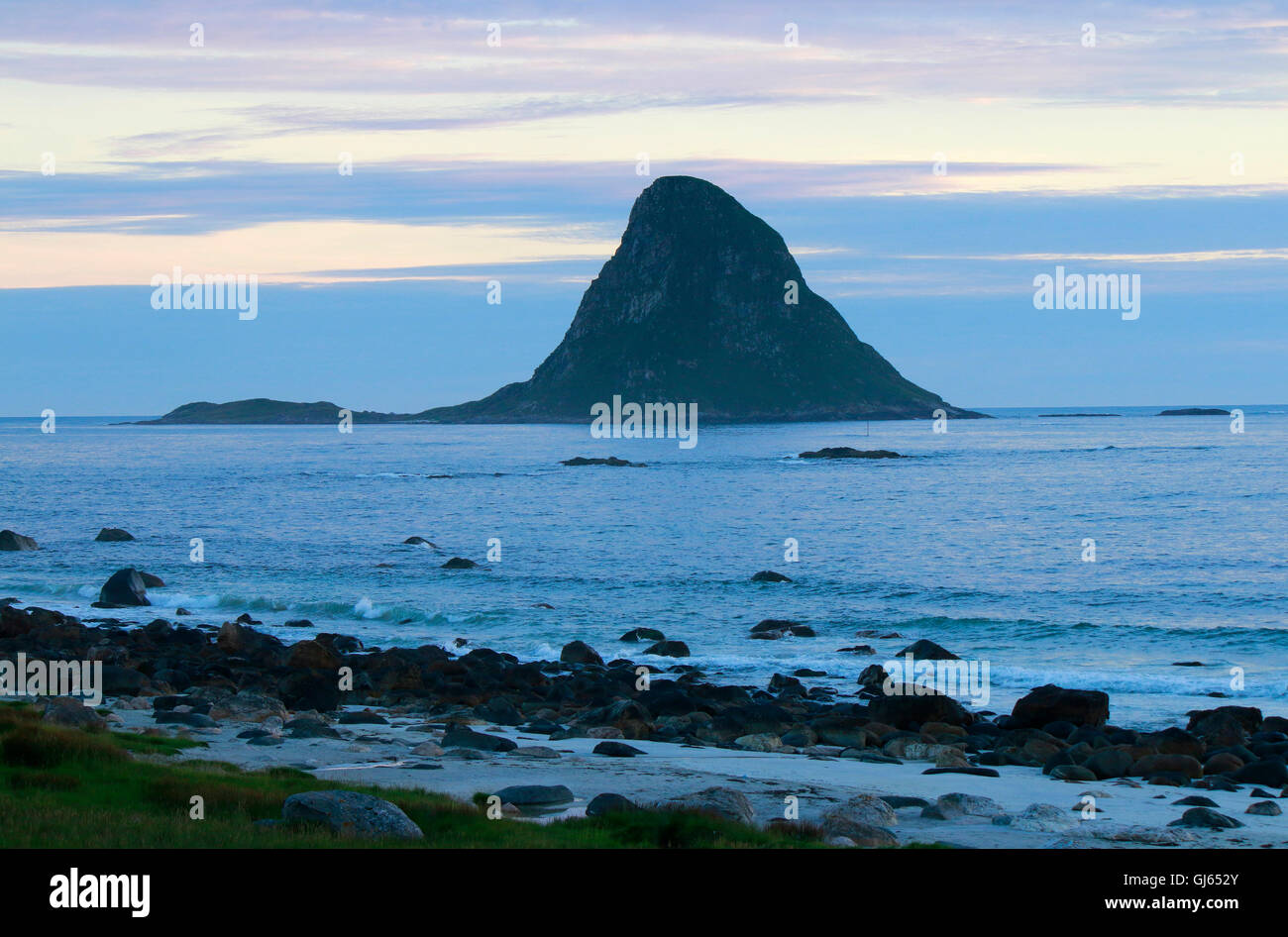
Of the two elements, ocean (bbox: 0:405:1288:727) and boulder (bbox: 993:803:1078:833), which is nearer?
boulder (bbox: 993:803:1078:833)

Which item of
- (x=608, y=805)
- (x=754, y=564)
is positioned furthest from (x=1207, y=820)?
(x=754, y=564)

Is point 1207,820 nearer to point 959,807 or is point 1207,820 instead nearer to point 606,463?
point 959,807

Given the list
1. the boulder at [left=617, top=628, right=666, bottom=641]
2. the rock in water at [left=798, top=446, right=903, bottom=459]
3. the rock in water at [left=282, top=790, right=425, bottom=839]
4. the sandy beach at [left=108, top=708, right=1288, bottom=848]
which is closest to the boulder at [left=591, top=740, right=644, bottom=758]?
the sandy beach at [left=108, top=708, right=1288, bottom=848]

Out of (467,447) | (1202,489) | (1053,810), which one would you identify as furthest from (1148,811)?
(467,447)

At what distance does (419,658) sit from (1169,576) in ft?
96.9

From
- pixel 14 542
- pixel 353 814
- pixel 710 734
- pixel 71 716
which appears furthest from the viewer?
pixel 14 542

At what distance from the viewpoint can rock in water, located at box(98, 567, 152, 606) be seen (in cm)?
4394

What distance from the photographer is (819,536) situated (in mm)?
63031

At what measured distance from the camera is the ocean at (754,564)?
110 feet

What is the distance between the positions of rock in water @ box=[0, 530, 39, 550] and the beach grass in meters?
49.2

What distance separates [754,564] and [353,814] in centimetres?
4185

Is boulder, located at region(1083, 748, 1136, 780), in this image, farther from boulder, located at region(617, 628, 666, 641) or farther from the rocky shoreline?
boulder, located at region(617, 628, 666, 641)

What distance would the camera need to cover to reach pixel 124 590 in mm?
44219

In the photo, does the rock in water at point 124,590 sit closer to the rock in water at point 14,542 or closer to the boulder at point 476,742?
the rock in water at point 14,542
